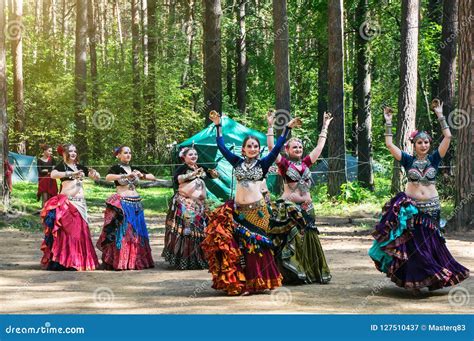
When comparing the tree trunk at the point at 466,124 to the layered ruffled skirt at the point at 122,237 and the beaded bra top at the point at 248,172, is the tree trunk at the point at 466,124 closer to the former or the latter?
the layered ruffled skirt at the point at 122,237

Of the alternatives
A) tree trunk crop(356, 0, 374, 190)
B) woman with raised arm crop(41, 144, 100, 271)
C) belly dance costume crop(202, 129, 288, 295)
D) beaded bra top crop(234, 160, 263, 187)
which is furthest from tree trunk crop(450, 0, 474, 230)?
tree trunk crop(356, 0, 374, 190)

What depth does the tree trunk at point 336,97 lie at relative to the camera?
20.2 m

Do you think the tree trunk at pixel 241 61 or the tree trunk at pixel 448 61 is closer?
the tree trunk at pixel 448 61

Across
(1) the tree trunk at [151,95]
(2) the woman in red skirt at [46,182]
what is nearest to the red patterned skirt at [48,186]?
(2) the woman in red skirt at [46,182]

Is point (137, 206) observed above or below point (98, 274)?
above

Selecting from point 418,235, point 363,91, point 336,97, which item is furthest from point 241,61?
point 418,235

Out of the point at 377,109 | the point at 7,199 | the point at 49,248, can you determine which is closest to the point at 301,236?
the point at 49,248

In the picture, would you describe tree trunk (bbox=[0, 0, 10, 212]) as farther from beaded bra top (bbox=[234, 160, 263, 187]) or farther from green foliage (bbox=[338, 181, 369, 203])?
beaded bra top (bbox=[234, 160, 263, 187])

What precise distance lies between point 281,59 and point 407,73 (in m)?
3.46

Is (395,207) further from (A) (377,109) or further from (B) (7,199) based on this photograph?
(A) (377,109)

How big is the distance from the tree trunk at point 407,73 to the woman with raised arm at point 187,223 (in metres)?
8.37

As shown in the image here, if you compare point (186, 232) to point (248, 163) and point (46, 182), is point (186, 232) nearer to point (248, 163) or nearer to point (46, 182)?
point (248, 163)

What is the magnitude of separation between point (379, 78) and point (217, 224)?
2730cm

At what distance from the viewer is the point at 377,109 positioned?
34.7 metres
